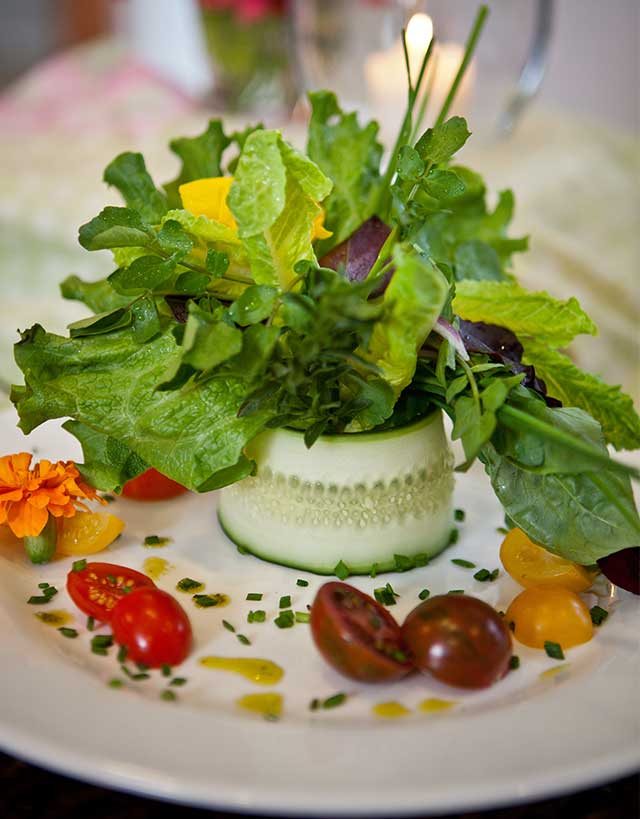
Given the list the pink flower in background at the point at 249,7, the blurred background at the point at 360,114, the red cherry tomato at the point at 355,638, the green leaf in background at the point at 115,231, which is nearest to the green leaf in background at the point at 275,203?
the green leaf in background at the point at 115,231

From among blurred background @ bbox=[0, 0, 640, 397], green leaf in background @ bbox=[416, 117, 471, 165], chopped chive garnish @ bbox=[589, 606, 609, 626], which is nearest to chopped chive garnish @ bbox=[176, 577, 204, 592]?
chopped chive garnish @ bbox=[589, 606, 609, 626]

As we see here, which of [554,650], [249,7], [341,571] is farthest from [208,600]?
[249,7]

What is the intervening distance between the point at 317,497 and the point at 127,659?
29cm

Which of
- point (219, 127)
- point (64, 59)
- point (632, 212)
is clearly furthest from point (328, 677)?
point (64, 59)

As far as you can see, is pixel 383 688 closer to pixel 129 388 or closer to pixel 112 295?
pixel 129 388

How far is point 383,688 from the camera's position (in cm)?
100

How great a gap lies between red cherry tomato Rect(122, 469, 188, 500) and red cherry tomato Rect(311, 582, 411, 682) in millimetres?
433

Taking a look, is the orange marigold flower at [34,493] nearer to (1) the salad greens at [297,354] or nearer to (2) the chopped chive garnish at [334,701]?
(1) the salad greens at [297,354]

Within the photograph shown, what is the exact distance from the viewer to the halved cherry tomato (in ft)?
3.57

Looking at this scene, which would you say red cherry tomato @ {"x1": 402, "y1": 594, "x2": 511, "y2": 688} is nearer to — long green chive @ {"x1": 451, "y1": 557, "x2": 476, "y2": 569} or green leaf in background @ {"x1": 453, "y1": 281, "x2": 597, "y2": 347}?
long green chive @ {"x1": 451, "y1": 557, "x2": 476, "y2": 569}

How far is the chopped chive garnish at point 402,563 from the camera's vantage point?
1.22 meters

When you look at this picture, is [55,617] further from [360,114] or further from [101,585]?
[360,114]

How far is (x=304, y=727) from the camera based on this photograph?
90 centimetres

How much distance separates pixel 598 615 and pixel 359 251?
0.51 m
